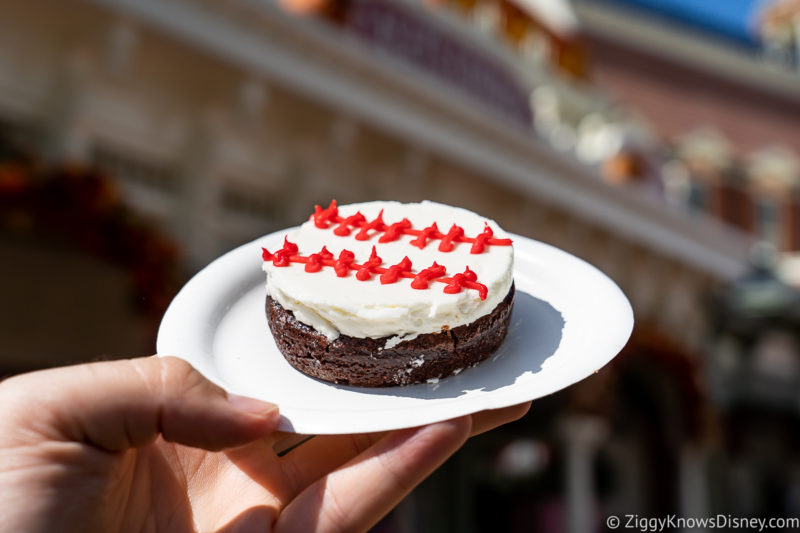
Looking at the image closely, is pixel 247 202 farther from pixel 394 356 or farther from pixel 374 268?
pixel 394 356

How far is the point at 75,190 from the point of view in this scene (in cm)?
385

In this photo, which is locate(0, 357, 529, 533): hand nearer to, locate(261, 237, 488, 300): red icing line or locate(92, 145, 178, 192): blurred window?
locate(261, 237, 488, 300): red icing line

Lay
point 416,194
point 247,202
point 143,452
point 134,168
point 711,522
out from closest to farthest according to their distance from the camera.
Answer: point 143,452 < point 134,168 < point 247,202 < point 416,194 < point 711,522

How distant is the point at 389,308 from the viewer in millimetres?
1549

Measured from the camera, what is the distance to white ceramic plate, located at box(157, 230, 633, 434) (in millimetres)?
1260

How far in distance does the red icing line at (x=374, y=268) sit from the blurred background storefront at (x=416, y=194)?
180 cm

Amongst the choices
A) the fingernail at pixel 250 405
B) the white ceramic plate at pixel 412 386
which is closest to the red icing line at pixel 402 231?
the white ceramic plate at pixel 412 386

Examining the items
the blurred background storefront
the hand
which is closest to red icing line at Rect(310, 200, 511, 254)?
the hand

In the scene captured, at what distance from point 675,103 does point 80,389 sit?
15.3 m

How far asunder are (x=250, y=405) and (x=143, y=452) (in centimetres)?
32

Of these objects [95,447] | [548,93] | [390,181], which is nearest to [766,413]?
[548,93]

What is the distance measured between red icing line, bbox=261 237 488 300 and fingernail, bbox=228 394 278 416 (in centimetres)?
46

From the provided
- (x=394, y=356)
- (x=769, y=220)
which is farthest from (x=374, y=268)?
(x=769, y=220)

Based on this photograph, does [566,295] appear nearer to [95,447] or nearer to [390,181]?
[95,447]
